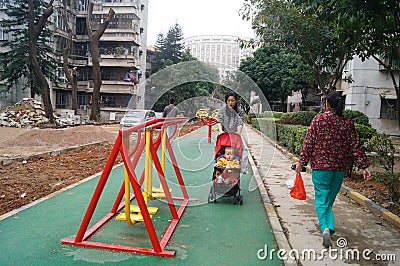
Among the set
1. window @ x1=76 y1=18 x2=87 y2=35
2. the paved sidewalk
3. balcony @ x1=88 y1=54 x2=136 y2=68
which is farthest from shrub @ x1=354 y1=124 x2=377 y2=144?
window @ x1=76 y1=18 x2=87 y2=35

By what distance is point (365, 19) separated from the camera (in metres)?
4.38

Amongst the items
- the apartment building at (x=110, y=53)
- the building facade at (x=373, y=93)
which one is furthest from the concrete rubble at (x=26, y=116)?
the building facade at (x=373, y=93)

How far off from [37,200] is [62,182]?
162 centimetres

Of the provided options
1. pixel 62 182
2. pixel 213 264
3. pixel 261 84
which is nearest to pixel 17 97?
pixel 261 84

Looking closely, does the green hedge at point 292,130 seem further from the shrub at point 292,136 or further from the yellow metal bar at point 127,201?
the yellow metal bar at point 127,201

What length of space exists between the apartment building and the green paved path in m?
29.7

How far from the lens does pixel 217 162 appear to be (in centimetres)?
570

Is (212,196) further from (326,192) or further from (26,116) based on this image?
(26,116)

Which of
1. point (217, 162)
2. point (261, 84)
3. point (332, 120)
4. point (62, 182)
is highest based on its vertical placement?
point (261, 84)

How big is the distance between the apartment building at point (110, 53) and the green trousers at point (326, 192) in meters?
31.3

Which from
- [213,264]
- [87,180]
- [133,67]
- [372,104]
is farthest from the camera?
[133,67]

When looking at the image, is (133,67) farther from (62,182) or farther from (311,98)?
(62,182)

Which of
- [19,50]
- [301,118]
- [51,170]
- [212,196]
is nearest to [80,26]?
[19,50]

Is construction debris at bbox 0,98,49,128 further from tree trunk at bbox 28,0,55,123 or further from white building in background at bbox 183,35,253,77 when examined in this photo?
white building in background at bbox 183,35,253,77
